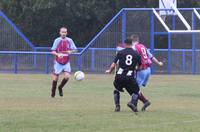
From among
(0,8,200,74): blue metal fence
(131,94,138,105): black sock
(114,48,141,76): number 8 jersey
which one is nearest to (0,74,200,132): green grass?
(131,94,138,105): black sock

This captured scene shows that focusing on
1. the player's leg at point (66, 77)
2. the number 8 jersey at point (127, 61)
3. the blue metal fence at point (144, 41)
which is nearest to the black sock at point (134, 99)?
the number 8 jersey at point (127, 61)

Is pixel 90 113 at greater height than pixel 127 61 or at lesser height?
lesser

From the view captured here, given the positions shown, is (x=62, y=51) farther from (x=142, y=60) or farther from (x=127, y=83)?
(x=127, y=83)

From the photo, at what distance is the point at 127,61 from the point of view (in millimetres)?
15047

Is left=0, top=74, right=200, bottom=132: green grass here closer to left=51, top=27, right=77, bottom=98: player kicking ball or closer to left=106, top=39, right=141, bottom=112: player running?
left=106, top=39, right=141, bottom=112: player running

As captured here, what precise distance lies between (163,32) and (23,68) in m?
8.24

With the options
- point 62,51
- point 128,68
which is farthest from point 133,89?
point 62,51

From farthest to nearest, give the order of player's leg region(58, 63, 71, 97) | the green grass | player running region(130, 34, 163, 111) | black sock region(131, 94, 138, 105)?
player's leg region(58, 63, 71, 97), player running region(130, 34, 163, 111), black sock region(131, 94, 138, 105), the green grass

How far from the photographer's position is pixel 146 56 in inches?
669

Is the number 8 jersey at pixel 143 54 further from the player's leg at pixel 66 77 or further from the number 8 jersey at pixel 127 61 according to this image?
the player's leg at pixel 66 77

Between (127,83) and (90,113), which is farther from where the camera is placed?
(127,83)

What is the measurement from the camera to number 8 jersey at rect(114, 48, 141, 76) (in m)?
15.1

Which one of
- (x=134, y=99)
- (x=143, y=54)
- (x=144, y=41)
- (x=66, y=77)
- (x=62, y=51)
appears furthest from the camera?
(x=144, y=41)

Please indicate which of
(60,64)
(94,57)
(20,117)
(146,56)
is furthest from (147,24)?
(20,117)
